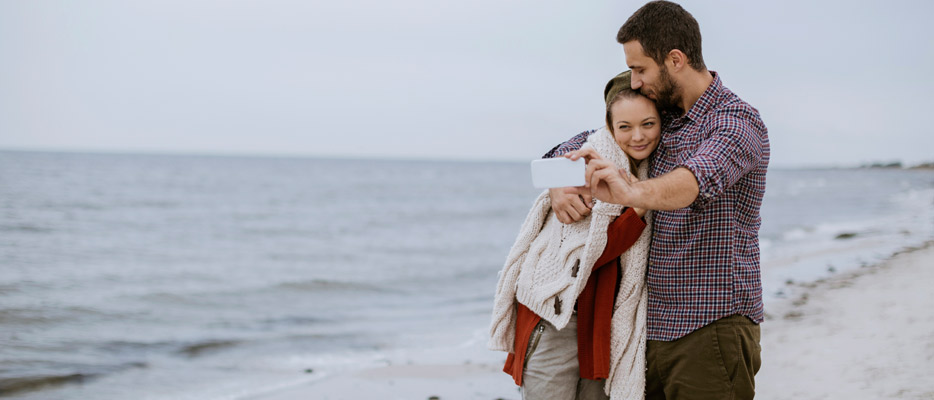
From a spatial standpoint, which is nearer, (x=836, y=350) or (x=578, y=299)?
(x=578, y=299)

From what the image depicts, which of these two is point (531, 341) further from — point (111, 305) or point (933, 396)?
point (111, 305)

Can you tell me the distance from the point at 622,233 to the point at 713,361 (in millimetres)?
564

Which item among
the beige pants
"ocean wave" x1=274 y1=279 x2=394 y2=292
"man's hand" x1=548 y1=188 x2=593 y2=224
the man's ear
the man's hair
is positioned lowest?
"ocean wave" x1=274 y1=279 x2=394 y2=292

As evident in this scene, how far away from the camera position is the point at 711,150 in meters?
2.11

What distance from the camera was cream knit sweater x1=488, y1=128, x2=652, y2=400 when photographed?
252 centimetres

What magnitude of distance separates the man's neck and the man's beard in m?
0.02

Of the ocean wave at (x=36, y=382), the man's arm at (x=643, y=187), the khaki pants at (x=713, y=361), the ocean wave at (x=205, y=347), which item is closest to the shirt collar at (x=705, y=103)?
the man's arm at (x=643, y=187)

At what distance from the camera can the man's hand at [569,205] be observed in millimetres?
2494

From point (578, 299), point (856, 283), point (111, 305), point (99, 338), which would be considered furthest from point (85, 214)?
point (578, 299)

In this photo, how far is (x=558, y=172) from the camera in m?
2.07

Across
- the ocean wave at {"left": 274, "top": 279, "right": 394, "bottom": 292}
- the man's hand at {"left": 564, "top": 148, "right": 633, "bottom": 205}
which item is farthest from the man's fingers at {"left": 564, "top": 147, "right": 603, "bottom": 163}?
the ocean wave at {"left": 274, "top": 279, "right": 394, "bottom": 292}

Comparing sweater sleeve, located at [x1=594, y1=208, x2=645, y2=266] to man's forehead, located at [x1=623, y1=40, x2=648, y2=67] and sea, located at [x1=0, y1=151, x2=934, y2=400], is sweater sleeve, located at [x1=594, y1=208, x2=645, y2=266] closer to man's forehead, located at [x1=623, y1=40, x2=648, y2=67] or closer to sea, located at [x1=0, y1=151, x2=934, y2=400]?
man's forehead, located at [x1=623, y1=40, x2=648, y2=67]

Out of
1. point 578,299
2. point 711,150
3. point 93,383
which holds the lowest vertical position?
point 93,383

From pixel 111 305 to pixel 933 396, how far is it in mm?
10335
